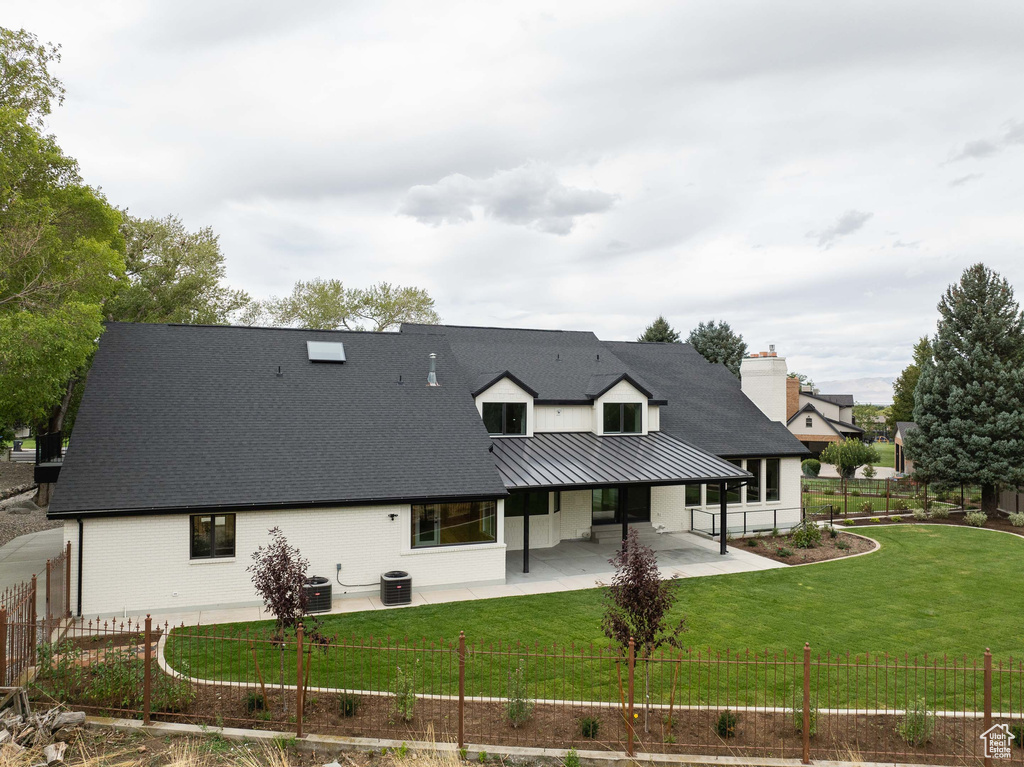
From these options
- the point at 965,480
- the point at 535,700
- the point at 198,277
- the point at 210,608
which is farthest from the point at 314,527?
the point at 965,480

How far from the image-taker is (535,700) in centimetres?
1001

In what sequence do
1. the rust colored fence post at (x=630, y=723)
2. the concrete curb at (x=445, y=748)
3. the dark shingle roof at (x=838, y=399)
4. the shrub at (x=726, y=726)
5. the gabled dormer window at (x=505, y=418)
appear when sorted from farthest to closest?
the dark shingle roof at (x=838, y=399) < the gabled dormer window at (x=505, y=418) < the shrub at (x=726, y=726) < the rust colored fence post at (x=630, y=723) < the concrete curb at (x=445, y=748)

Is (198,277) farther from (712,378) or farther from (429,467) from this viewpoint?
(712,378)

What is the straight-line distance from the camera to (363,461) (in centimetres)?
1820

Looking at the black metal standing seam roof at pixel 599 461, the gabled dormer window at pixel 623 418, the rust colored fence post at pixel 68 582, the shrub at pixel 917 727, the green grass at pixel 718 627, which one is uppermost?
the gabled dormer window at pixel 623 418

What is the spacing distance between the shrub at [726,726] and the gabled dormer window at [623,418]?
1598 cm

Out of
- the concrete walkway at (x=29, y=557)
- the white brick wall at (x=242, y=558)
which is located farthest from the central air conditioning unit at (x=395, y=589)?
the concrete walkway at (x=29, y=557)

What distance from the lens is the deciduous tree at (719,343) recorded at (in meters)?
56.3

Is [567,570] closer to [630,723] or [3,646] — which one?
[630,723]

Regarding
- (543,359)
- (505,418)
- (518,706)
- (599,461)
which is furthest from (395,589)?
(543,359)

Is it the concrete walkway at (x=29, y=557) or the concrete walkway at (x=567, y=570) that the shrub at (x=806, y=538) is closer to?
the concrete walkway at (x=567, y=570)

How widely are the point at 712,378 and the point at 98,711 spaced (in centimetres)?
2773

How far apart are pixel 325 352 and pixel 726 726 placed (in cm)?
1681

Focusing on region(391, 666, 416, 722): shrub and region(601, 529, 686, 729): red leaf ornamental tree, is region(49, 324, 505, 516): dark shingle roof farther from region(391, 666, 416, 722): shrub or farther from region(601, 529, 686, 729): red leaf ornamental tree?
region(601, 529, 686, 729): red leaf ornamental tree
